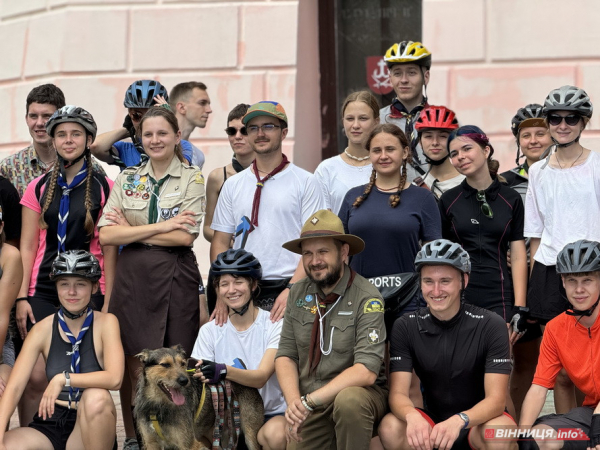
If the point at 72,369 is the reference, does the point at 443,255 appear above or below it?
above

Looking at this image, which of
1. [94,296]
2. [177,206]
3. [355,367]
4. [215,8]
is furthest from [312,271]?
[215,8]

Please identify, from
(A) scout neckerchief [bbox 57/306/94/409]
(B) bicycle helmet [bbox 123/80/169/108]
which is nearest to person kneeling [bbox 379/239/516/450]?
(A) scout neckerchief [bbox 57/306/94/409]

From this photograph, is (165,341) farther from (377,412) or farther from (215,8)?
(215,8)

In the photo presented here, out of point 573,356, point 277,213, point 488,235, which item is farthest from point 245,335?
point 573,356

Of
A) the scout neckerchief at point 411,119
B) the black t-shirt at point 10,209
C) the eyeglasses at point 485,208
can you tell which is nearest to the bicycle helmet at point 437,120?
the scout neckerchief at point 411,119

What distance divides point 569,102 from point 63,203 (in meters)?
3.57

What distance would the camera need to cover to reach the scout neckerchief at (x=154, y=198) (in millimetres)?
7008

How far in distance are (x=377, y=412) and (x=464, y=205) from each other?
5.52 feet

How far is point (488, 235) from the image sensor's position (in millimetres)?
7062

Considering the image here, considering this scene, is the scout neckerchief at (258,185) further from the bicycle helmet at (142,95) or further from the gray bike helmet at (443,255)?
the gray bike helmet at (443,255)

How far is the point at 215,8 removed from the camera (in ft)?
36.2

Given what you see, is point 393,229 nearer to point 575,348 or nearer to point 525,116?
point 575,348

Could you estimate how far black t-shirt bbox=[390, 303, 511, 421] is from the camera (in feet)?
20.5

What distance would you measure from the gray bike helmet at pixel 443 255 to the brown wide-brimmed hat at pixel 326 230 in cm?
44
